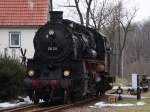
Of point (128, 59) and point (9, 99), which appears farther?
point (128, 59)

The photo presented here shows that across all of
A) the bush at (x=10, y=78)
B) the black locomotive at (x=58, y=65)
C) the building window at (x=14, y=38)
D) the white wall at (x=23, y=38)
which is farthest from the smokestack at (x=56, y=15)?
the building window at (x=14, y=38)

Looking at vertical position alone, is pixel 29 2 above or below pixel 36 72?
above

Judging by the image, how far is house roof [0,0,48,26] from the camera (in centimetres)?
4119

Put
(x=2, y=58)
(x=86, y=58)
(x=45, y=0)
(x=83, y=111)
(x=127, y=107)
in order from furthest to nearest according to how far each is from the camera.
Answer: (x=45, y=0) → (x=2, y=58) → (x=86, y=58) → (x=127, y=107) → (x=83, y=111)

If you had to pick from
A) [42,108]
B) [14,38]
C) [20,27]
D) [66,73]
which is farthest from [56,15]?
[14,38]

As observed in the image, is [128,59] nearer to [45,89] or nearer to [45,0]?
[45,0]

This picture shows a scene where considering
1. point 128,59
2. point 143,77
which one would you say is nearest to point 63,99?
point 143,77

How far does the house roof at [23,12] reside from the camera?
41188 millimetres

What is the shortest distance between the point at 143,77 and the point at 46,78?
16.0 meters

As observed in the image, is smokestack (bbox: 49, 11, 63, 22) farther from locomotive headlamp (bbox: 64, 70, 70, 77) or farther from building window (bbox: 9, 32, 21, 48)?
building window (bbox: 9, 32, 21, 48)

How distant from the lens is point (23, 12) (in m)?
42.4

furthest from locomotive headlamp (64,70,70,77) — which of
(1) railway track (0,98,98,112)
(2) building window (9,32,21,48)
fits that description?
(2) building window (9,32,21,48)

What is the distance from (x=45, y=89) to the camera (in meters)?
24.7

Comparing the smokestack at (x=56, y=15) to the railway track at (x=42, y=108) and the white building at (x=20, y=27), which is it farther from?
the white building at (x=20, y=27)
